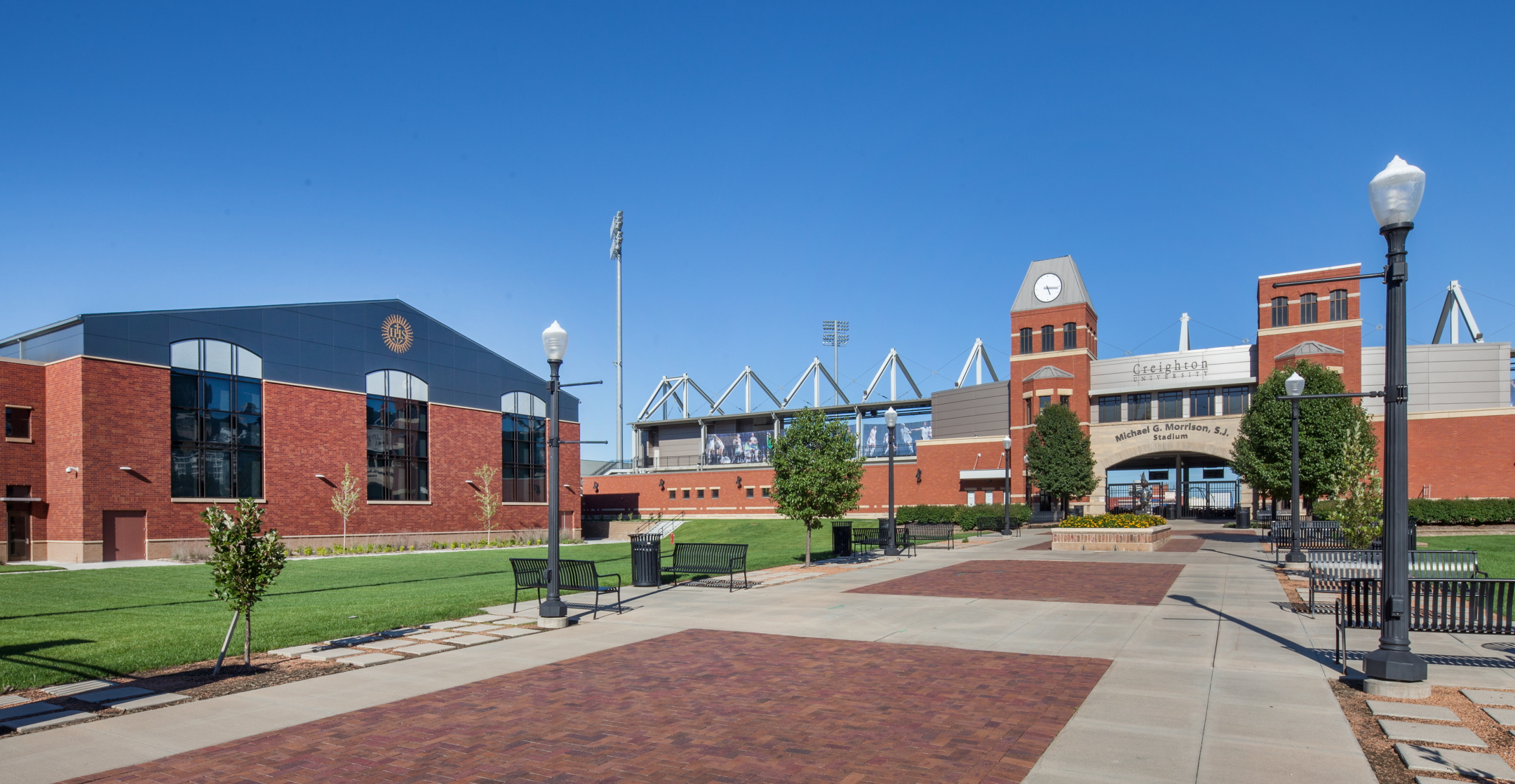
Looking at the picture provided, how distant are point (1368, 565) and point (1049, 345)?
149ft

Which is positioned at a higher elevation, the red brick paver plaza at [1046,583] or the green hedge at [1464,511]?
the red brick paver plaza at [1046,583]

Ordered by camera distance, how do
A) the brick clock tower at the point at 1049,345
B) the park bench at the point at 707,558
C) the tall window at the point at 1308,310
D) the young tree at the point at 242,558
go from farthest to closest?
the brick clock tower at the point at 1049,345
the tall window at the point at 1308,310
the park bench at the point at 707,558
the young tree at the point at 242,558

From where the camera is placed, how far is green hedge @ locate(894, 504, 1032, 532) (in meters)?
42.8

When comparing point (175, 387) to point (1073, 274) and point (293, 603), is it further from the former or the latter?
point (1073, 274)

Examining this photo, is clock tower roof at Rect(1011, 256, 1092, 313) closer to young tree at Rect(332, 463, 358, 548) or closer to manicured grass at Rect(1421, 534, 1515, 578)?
manicured grass at Rect(1421, 534, 1515, 578)

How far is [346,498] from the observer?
3928 cm

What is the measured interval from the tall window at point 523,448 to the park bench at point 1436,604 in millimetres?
44293

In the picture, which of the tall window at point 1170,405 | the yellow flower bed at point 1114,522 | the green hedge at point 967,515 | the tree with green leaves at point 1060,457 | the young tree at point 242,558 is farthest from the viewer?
the tall window at point 1170,405

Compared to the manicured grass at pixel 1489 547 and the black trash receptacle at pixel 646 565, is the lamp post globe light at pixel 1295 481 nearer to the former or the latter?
the manicured grass at pixel 1489 547

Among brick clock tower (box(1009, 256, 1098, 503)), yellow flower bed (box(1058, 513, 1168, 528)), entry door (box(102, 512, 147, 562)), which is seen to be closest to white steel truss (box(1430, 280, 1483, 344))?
brick clock tower (box(1009, 256, 1098, 503))

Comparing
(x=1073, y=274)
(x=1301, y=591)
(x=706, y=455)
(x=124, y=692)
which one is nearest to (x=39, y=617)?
(x=124, y=692)

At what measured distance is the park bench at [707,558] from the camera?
55.9 feet

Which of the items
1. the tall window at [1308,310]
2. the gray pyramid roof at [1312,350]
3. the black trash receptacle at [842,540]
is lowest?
the black trash receptacle at [842,540]

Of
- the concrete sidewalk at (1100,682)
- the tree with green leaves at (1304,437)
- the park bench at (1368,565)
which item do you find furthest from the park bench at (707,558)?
the tree with green leaves at (1304,437)
